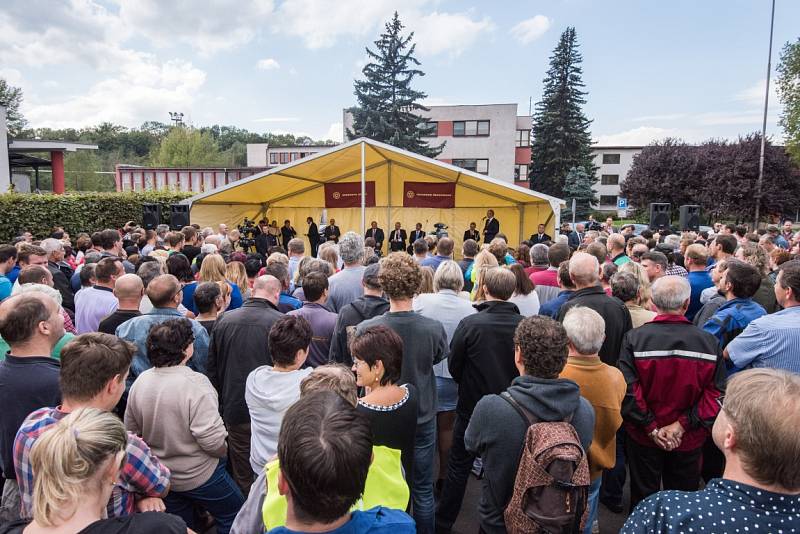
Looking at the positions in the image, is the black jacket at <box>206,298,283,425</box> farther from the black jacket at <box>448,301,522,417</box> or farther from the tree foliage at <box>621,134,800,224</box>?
the tree foliage at <box>621,134,800,224</box>

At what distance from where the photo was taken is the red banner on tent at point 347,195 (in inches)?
624

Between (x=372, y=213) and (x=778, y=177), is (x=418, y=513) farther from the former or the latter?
(x=778, y=177)

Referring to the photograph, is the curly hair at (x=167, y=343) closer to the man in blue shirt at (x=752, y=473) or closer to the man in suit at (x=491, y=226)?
the man in blue shirt at (x=752, y=473)

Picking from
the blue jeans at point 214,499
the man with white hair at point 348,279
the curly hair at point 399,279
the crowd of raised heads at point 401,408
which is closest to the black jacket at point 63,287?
the crowd of raised heads at point 401,408

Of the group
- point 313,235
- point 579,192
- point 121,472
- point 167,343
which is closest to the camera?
point 121,472

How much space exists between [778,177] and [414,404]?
35.0 meters

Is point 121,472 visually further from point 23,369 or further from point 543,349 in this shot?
point 543,349

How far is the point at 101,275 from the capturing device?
3947mm

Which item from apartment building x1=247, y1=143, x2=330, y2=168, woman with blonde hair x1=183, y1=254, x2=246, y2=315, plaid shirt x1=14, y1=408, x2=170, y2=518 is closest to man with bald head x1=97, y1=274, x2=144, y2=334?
woman with blonde hair x1=183, y1=254, x2=246, y2=315

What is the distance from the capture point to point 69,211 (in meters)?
13.7

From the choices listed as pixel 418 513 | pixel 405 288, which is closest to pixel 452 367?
pixel 405 288

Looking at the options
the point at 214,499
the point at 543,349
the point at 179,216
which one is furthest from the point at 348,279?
the point at 179,216

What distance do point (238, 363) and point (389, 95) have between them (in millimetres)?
29139

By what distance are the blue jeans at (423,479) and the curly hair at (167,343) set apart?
1.36 metres
